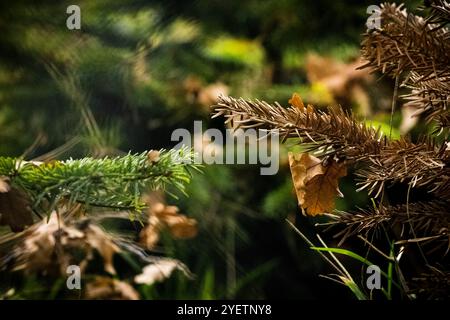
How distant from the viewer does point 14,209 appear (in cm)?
87

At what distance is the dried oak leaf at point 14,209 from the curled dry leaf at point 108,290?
648 mm

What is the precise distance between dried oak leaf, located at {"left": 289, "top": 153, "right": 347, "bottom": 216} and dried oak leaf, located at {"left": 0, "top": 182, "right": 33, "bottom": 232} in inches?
16.5

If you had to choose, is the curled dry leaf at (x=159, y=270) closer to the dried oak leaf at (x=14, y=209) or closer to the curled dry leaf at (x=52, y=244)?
the curled dry leaf at (x=52, y=244)

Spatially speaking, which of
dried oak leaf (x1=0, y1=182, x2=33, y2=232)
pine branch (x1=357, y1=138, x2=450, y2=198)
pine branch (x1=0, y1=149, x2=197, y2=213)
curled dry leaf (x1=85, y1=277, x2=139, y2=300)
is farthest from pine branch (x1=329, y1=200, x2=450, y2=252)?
curled dry leaf (x1=85, y1=277, x2=139, y2=300)

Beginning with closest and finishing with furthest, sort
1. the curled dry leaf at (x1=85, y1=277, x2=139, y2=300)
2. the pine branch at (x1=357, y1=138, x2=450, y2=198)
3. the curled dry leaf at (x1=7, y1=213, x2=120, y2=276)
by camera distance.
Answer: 1. the pine branch at (x1=357, y1=138, x2=450, y2=198)
2. the curled dry leaf at (x1=7, y1=213, x2=120, y2=276)
3. the curled dry leaf at (x1=85, y1=277, x2=139, y2=300)

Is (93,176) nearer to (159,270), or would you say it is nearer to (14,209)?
(14,209)

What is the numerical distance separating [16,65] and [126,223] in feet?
2.20

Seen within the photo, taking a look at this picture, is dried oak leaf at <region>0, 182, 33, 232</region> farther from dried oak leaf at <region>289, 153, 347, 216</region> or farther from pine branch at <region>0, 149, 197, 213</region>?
dried oak leaf at <region>289, 153, 347, 216</region>

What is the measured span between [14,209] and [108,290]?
0.70 meters

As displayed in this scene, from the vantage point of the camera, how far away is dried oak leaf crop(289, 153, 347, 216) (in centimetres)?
87

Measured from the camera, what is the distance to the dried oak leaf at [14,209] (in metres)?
0.86

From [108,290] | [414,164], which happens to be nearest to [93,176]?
[414,164]
